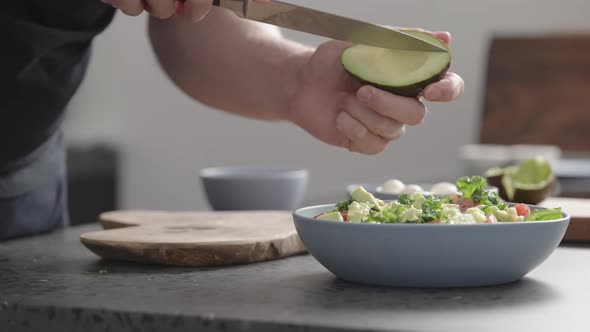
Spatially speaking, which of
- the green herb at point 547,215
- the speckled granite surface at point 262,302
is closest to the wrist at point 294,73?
the speckled granite surface at point 262,302

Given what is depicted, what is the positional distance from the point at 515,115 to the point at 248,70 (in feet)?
7.80

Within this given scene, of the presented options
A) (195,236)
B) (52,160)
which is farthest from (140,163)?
(195,236)

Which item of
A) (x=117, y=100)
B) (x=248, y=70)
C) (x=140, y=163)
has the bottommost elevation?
(x=140, y=163)

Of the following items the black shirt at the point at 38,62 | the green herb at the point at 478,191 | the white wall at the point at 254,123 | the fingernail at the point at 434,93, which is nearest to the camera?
the green herb at the point at 478,191

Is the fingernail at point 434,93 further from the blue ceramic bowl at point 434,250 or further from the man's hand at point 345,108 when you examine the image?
the blue ceramic bowl at point 434,250

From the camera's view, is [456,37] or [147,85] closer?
[456,37]

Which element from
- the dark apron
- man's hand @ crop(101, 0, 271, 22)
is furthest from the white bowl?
man's hand @ crop(101, 0, 271, 22)

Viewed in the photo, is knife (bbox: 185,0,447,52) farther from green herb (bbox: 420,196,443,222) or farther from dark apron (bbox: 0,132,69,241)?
dark apron (bbox: 0,132,69,241)

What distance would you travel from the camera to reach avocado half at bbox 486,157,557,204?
1.46 metres

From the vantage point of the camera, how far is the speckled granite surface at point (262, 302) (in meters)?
0.75

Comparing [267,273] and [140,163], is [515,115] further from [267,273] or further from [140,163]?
[267,273]

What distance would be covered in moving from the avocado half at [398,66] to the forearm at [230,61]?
244 millimetres

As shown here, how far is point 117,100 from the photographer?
4652 mm

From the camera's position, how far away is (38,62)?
1.29m
